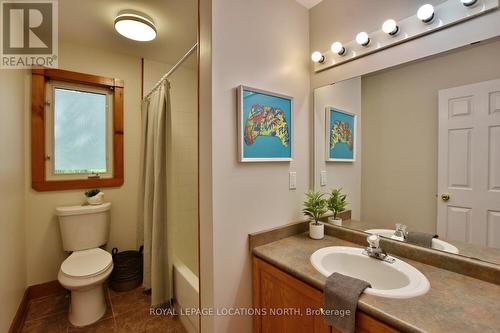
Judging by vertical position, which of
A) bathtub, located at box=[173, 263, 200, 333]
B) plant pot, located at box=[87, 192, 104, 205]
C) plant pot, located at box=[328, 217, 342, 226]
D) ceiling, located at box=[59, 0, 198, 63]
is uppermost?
ceiling, located at box=[59, 0, 198, 63]

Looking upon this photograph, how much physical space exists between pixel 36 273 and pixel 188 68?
256cm

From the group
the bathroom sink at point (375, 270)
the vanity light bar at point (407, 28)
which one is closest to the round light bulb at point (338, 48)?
the vanity light bar at point (407, 28)

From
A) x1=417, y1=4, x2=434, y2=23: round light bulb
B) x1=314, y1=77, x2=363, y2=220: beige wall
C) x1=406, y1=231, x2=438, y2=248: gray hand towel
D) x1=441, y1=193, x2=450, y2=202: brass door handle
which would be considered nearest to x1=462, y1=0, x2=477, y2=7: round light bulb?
x1=417, y1=4, x2=434, y2=23: round light bulb

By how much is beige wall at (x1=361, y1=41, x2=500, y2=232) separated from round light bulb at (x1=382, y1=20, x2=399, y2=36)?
7.4 inches

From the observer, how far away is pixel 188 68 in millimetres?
2652

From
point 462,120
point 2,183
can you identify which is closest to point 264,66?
→ point 462,120

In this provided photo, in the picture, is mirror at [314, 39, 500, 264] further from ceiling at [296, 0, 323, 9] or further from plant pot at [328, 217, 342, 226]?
ceiling at [296, 0, 323, 9]

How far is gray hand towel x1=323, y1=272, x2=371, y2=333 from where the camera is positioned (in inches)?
31.4

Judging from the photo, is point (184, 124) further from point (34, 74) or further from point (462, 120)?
point (462, 120)

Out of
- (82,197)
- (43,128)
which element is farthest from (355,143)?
(43,128)

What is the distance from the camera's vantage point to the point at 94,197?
2.18 meters

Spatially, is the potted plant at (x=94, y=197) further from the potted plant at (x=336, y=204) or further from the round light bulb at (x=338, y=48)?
the round light bulb at (x=338, y=48)

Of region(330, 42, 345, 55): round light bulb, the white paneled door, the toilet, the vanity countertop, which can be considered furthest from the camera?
the toilet

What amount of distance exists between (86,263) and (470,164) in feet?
8.64
